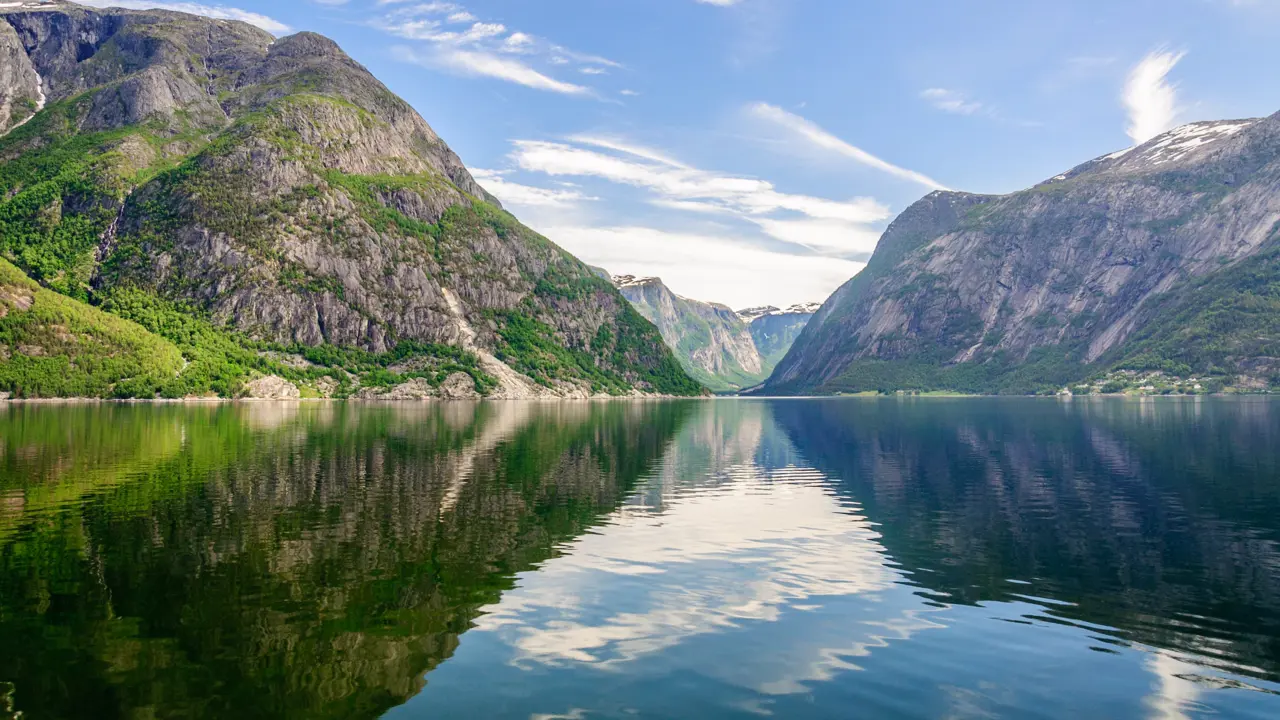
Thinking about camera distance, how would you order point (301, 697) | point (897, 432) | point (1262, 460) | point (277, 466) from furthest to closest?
point (897, 432) → point (1262, 460) → point (277, 466) → point (301, 697)

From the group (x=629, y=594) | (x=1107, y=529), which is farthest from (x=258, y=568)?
(x=1107, y=529)

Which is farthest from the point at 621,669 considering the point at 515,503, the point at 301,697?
the point at 515,503

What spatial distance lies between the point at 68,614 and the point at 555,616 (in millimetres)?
15279

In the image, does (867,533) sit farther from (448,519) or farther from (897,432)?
(897,432)

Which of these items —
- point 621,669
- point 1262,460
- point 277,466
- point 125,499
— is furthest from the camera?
point 1262,460

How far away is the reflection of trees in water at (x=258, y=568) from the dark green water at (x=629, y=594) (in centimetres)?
14

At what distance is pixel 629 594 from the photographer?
29359mm

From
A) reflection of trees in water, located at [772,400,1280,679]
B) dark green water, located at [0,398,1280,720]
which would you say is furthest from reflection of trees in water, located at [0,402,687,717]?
reflection of trees in water, located at [772,400,1280,679]

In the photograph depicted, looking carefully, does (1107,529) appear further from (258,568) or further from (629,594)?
(258,568)

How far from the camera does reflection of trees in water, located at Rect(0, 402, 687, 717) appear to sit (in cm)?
1970

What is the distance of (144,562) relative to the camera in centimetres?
3189

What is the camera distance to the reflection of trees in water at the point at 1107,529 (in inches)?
1045

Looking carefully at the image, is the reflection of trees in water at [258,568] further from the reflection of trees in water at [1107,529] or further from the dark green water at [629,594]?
the reflection of trees in water at [1107,529]

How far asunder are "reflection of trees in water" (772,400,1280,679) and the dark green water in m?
0.23
